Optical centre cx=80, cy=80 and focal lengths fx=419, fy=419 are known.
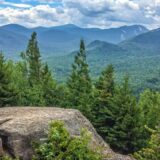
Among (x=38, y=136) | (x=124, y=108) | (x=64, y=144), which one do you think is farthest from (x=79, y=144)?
(x=124, y=108)

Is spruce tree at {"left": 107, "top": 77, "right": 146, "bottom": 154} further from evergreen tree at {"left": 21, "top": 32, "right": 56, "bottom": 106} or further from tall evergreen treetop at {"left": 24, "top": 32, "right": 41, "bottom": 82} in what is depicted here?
tall evergreen treetop at {"left": 24, "top": 32, "right": 41, "bottom": 82}

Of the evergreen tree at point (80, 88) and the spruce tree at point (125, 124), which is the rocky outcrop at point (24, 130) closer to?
the spruce tree at point (125, 124)

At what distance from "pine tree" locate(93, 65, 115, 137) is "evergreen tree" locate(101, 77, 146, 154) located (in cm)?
91

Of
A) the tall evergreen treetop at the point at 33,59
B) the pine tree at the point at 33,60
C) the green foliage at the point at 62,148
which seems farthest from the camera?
the tall evergreen treetop at the point at 33,59

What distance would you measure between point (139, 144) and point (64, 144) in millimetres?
34064

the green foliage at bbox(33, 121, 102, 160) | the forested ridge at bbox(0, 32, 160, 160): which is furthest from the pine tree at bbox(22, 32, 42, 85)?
the green foliage at bbox(33, 121, 102, 160)

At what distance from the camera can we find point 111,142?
52469 millimetres

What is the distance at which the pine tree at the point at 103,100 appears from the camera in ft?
179

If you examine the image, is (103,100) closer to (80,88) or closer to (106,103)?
(106,103)

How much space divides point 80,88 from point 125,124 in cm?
1845

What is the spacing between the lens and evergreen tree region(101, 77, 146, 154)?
168ft

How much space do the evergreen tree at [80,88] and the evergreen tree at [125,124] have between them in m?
5.10

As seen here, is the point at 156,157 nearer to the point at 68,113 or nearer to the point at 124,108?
the point at 68,113

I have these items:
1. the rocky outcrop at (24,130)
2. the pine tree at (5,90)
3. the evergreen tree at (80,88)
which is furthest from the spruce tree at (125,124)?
the rocky outcrop at (24,130)
